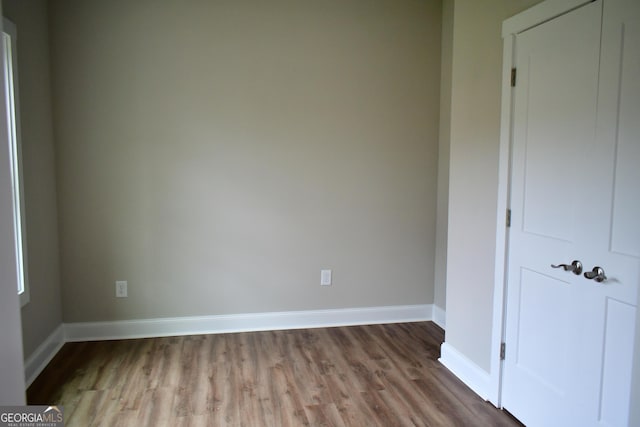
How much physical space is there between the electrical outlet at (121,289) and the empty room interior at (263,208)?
0.04ft

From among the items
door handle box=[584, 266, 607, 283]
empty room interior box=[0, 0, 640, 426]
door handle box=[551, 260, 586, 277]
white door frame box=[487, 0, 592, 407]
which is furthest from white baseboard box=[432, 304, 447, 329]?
door handle box=[584, 266, 607, 283]

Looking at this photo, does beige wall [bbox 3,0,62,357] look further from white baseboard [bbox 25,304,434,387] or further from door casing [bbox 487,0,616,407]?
door casing [bbox 487,0,616,407]

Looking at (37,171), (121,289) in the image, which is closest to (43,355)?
(121,289)

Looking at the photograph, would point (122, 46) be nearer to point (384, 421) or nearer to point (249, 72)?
point (249, 72)

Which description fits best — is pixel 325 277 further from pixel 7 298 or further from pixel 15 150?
pixel 7 298

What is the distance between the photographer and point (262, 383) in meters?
2.70

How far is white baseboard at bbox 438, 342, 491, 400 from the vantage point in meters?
2.57

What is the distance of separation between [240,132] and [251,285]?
127cm

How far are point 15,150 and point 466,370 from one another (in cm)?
313

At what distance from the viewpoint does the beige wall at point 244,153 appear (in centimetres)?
323

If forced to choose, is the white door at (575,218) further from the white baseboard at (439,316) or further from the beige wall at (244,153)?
the beige wall at (244,153)

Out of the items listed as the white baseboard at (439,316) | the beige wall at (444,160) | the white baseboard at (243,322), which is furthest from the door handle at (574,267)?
the white baseboard at (243,322)

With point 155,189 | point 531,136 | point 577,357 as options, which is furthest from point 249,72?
point 577,357

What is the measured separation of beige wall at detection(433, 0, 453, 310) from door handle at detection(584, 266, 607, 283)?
72.3 inches
